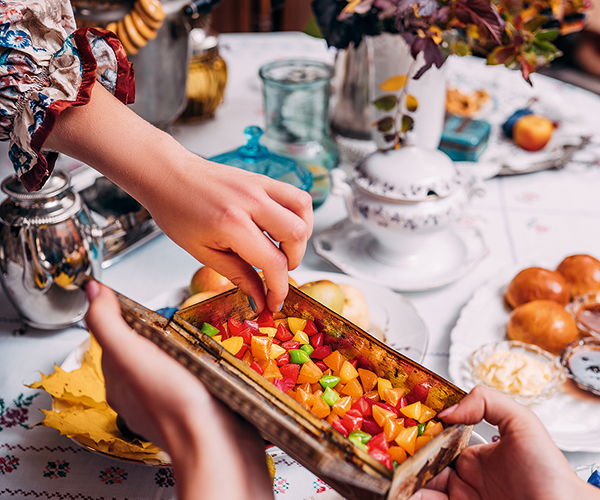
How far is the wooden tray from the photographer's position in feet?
1.17

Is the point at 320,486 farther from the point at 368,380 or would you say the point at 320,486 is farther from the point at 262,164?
the point at 262,164

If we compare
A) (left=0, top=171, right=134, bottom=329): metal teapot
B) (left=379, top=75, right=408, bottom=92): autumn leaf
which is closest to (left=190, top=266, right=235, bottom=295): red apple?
(left=0, top=171, right=134, bottom=329): metal teapot

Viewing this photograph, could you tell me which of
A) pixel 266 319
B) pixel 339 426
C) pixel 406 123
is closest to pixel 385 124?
pixel 406 123

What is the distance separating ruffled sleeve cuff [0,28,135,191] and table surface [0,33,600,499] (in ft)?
0.84

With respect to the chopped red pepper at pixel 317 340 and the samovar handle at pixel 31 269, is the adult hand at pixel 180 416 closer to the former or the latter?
the chopped red pepper at pixel 317 340

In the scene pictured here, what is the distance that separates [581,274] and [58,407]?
2.45 feet

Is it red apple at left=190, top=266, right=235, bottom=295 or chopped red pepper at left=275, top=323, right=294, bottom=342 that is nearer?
chopped red pepper at left=275, top=323, right=294, bottom=342

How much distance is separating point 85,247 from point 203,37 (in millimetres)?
763

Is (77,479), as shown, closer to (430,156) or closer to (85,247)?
(85,247)

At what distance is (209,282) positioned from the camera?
2.41ft

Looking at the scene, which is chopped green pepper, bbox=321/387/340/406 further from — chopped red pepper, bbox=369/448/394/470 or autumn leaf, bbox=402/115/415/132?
autumn leaf, bbox=402/115/415/132

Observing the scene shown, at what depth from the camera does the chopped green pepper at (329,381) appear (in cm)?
50

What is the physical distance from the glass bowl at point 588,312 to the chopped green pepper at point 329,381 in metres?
0.43

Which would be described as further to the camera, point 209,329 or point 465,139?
point 465,139
